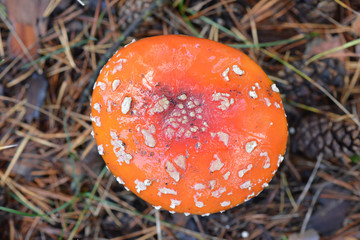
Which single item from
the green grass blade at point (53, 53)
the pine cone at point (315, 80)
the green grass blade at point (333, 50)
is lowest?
the pine cone at point (315, 80)

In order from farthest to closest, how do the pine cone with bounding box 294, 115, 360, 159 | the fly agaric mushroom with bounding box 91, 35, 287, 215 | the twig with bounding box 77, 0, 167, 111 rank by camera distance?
the twig with bounding box 77, 0, 167, 111 < the pine cone with bounding box 294, 115, 360, 159 < the fly agaric mushroom with bounding box 91, 35, 287, 215

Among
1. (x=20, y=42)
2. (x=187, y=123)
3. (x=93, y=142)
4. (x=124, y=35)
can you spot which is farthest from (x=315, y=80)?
(x=20, y=42)

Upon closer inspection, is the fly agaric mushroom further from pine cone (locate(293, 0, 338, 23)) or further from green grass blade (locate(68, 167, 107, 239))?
pine cone (locate(293, 0, 338, 23))

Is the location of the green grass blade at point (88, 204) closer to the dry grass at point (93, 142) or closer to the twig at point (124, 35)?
the dry grass at point (93, 142)

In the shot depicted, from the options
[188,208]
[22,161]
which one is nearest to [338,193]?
[188,208]

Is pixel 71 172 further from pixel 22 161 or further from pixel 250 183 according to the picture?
pixel 250 183

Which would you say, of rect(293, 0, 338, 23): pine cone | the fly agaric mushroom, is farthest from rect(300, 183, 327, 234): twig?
rect(293, 0, 338, 23): pine cone

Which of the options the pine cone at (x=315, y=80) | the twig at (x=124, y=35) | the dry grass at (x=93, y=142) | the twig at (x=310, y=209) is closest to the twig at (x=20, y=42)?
the dry grass at (x=93, y=142)
